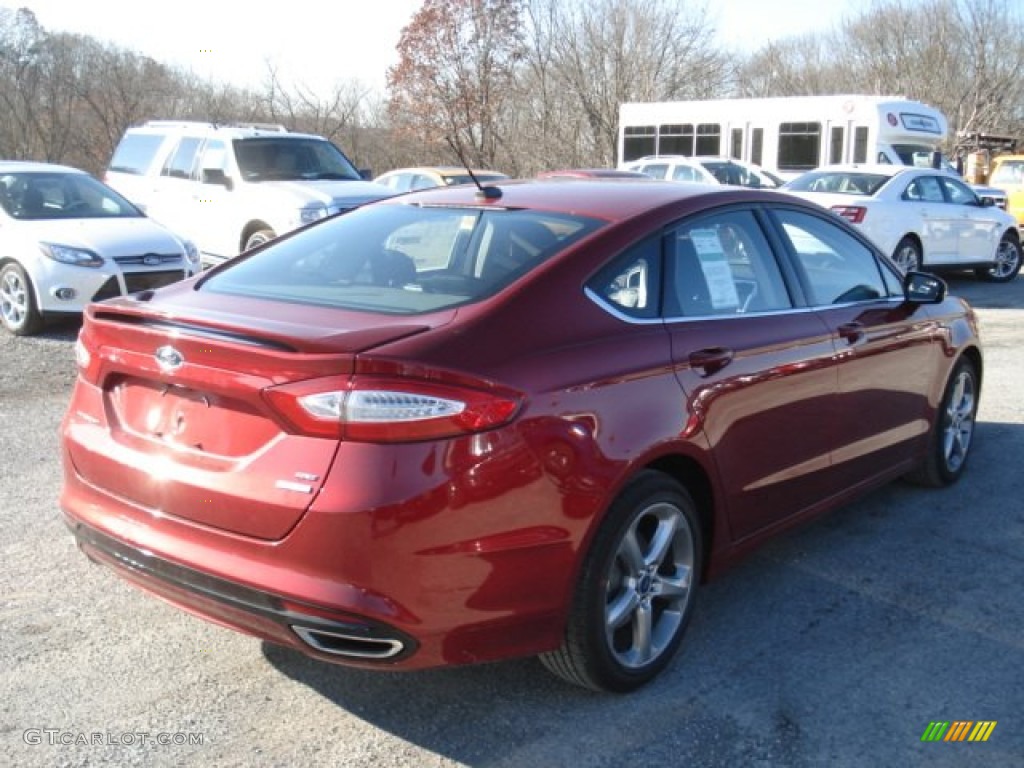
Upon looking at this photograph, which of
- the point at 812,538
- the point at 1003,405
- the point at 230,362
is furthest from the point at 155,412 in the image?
the point at 1003,405

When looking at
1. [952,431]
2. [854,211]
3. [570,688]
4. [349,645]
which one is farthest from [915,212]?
[349,645]

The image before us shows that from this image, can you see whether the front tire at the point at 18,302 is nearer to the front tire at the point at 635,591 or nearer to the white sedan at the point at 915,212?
the front tire at the point at 635,591

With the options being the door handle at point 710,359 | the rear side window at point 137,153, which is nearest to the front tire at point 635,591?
the door handle at point 710,359

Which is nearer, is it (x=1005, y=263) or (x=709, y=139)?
(x=1005, y=263)

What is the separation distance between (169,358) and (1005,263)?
53.6 feet

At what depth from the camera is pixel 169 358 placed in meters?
3.07

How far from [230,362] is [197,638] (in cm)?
131

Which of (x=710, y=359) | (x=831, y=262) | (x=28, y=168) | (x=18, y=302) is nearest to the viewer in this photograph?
(x=710, y=359)

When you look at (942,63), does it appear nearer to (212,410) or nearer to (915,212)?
(915,212)

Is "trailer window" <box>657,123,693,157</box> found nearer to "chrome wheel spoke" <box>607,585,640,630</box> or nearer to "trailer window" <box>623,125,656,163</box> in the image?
"trailer window" <box>623,125,656,163</box>

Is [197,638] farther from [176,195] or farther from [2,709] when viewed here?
[176,195]

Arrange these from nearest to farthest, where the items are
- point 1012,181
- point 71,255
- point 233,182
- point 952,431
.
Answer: point 952,431 < point 71,255 < point 233,182 < point 1012,181

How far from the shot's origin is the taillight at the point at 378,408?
2.75 meters

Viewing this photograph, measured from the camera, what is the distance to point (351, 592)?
2.77 metres
